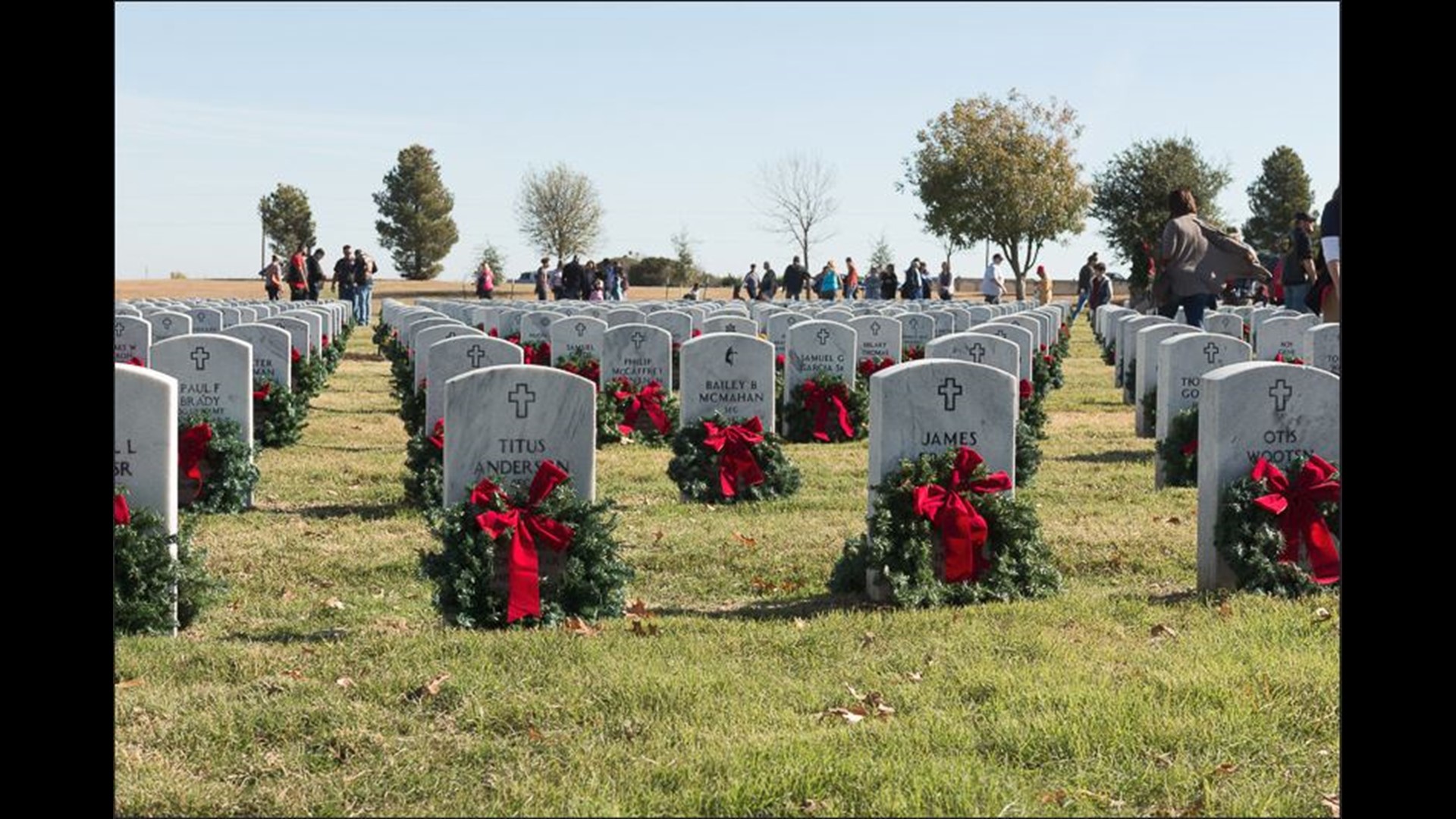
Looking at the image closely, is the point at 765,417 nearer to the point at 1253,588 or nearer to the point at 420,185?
the point at 1253,588

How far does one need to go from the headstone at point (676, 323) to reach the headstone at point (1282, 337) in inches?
293

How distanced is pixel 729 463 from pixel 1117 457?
4.64 metres

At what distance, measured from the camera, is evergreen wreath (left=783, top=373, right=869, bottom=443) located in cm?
1670

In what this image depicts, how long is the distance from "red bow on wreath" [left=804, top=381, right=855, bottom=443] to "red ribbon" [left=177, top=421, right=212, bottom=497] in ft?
20.9

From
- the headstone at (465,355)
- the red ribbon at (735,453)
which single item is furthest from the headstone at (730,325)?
the red ribbon at (735,453)

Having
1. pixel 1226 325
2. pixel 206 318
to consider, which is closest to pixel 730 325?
pixel 1226 325

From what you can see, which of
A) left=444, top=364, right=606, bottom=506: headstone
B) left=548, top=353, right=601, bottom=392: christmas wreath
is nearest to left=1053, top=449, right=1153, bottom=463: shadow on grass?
left=548, top=353, right=601, bottom=392: christmas wreath

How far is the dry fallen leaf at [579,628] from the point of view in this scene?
7.79 m

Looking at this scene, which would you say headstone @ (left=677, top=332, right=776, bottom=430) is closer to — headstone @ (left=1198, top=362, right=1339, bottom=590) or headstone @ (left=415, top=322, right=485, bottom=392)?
headstone @ (left=415, top=322, right=485, bottom=392)

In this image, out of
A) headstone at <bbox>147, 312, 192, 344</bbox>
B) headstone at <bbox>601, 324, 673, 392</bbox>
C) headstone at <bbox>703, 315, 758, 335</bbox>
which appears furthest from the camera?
headstone at <bbox>147, 312, 192, 344</bbox>

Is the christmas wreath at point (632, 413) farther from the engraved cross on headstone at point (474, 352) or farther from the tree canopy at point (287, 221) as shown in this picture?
the tree canopy at point (287, 221)

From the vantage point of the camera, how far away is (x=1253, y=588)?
8.62 meters

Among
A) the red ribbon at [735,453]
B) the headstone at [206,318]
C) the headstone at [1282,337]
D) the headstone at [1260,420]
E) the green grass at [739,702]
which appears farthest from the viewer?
the headstone at [206,318]
